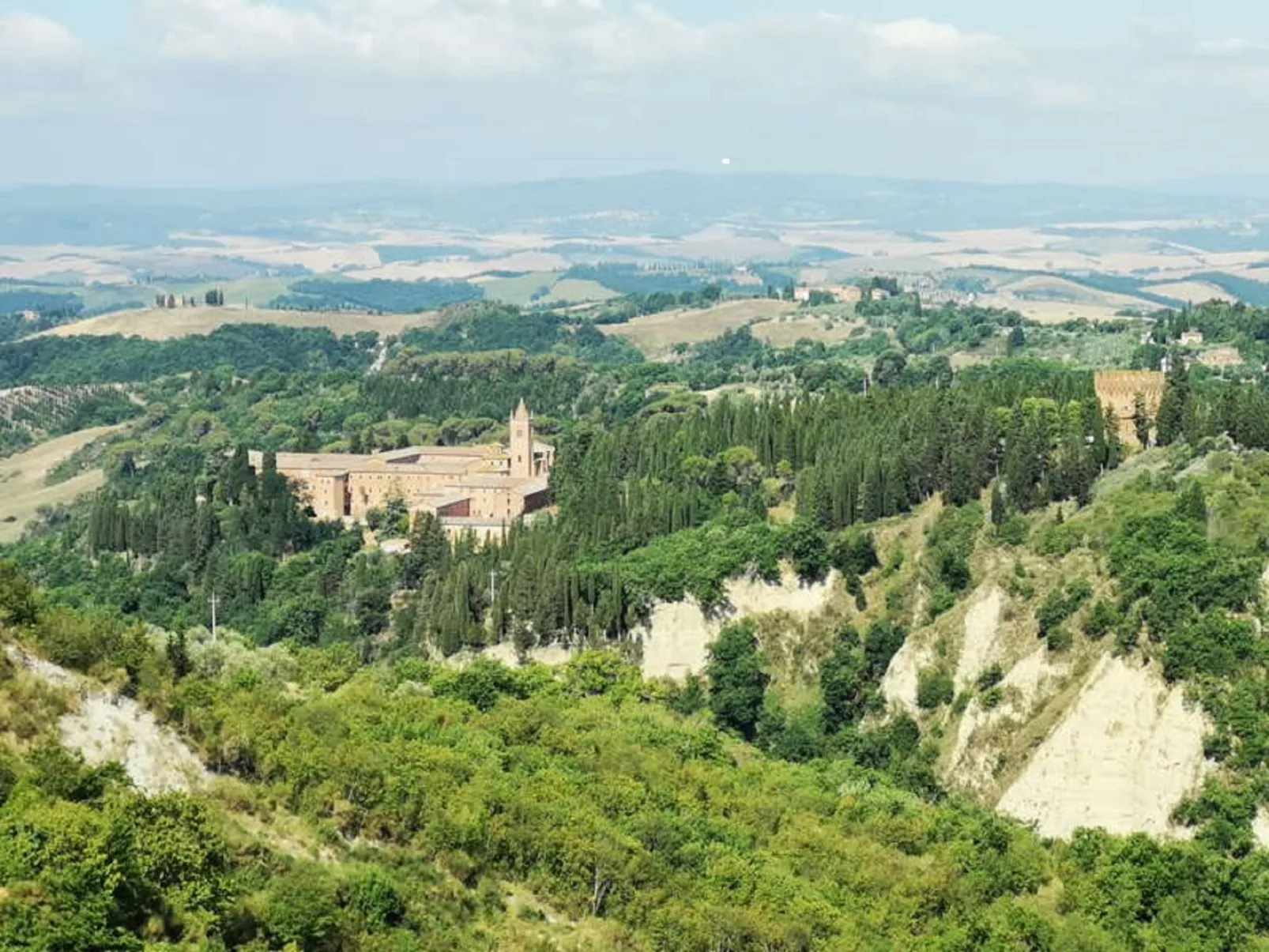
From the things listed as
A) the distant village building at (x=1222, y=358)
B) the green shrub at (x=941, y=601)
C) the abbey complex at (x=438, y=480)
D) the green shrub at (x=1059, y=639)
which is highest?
the distant village building at (x=1222, y=358)

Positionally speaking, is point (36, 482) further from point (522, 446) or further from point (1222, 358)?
point (1222, 358)

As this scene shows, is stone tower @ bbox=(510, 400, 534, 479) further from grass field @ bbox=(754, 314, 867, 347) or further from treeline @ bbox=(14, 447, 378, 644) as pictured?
grass field @ bbox=(754, 314, 867, 347)

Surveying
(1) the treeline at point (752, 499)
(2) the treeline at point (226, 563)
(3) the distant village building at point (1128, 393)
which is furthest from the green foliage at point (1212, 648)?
(2) the treeline at point (226, 563)

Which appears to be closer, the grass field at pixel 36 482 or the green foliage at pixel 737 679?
the green foliage at pixel 737 679

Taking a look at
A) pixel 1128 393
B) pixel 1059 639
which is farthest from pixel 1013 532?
pixel 1128 393

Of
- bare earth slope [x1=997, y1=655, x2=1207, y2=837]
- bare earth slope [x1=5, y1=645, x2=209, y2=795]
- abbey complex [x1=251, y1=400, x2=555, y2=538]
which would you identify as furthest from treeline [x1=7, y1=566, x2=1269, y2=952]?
abbey complex [x1=251, y1=400, x2=555, y2=538]

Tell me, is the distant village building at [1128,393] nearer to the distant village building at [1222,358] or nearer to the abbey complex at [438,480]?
the abbey complex at [438,480]

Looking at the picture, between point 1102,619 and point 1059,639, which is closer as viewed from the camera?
point 1102,619
